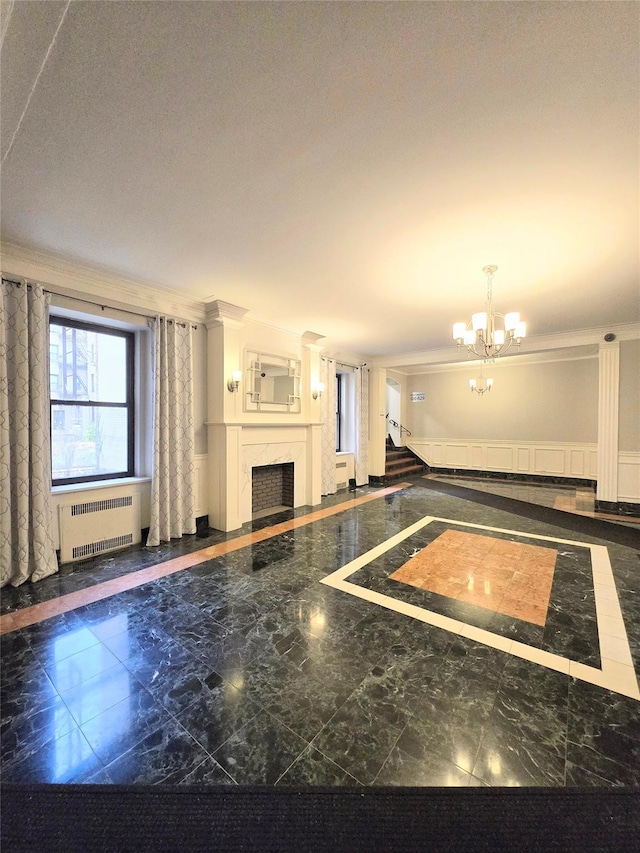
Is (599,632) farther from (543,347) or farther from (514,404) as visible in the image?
(514,404)

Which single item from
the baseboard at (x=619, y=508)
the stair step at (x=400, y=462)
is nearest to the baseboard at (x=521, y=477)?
the stair step at (x=400, y=462)

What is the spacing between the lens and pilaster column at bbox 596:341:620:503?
5340 millimetres

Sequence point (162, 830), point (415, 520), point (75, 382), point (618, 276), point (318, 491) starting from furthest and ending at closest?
1. point (318, 491)
2. point (415, 520)
3. point (75, 382)
4. point (618, 276)
5. point (162, 830)

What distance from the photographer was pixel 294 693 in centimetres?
179

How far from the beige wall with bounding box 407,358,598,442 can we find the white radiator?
8.01 m

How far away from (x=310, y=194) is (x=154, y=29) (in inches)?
42.0

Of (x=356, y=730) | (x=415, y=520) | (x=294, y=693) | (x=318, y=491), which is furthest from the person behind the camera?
(x=318, y=491)

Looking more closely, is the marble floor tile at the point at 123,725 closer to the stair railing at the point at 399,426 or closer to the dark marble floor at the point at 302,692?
the dark marble floor at the point at 302,692

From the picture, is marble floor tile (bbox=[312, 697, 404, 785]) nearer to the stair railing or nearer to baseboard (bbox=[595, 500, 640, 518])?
baseboard (bbox=[595, 500, 640, 518])

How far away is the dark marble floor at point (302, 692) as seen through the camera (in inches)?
55.4

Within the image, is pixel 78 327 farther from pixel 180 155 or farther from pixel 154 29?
pixel 154 29

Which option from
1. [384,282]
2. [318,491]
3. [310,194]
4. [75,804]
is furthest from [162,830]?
[318,491]

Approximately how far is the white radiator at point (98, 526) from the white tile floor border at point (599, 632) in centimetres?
233

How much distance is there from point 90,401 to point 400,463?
7140 millimetres
